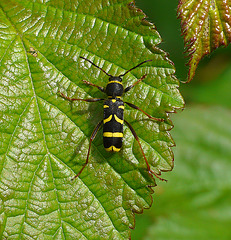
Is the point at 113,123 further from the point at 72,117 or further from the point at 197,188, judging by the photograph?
the point at 197,188

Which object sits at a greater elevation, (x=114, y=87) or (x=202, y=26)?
(x=202, y=26)

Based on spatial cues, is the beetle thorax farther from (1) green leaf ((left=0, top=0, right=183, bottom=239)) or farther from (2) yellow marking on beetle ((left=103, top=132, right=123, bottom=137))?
(2) yellow marking on beetle ((left=103, top=132, right=123, bottom=137))

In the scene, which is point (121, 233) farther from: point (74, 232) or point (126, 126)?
point (126, 126)

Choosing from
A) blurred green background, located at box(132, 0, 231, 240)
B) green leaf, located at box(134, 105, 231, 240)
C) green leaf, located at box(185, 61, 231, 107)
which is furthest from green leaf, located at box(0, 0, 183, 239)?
green leaf, located at box(185, 61, 231, 107)

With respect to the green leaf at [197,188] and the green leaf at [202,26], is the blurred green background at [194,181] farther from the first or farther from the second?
the green leaf at [202,26]

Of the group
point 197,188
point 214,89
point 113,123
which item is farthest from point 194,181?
point 113,123

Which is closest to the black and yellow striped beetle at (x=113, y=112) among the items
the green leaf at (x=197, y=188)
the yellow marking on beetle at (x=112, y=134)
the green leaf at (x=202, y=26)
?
the yellow marking on beetle at (x=112, y=134)

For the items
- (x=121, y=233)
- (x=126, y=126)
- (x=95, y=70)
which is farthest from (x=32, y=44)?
(x=121, y=233)
